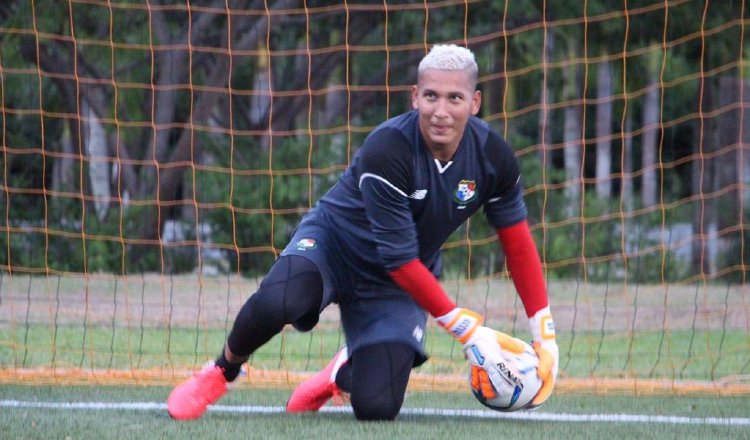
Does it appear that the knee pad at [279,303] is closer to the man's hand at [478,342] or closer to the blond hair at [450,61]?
the man's hand at [478,342]

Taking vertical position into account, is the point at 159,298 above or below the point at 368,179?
below

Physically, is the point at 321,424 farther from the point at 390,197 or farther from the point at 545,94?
the point at 545,94

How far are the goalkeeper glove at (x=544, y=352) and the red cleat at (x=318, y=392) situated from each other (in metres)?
0.92

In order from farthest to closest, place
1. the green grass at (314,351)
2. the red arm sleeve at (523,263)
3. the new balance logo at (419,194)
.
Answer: the green grass at (314,351), the red arm sleeve at (523,263), the new balance logo at (419,194)

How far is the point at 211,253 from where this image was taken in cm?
1647

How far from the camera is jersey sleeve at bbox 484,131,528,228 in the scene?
5.06 m

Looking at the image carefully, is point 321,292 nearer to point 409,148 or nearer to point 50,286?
point 409,148

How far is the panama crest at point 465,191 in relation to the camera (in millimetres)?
5008

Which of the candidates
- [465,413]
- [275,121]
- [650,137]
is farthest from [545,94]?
[650,137]

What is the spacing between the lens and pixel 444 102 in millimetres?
4781

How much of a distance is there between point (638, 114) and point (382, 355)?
22.4 meters

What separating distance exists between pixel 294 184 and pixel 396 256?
12628 mm

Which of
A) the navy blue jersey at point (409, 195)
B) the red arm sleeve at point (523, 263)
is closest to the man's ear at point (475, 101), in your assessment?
the navy blue jersey at point (409, 195)

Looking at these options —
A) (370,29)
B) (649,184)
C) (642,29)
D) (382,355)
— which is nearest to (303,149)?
(370,29)
